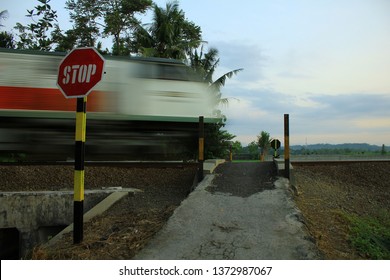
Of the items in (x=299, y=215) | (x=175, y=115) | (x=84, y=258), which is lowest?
(x=84, y=258)

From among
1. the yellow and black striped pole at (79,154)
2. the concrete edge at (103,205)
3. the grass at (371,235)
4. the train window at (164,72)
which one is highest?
the train window at (164,72)

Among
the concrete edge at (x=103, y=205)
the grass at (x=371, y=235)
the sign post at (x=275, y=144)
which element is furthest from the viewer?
the sign post at (x=275, y=144)

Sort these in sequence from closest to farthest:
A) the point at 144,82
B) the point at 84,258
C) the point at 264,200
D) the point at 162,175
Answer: the point at 84,258 < the point at 264,200 < the point at 162,175 < the point at 144,82

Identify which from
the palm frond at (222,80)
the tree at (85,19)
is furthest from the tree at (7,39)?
the palm frond at (222,80)

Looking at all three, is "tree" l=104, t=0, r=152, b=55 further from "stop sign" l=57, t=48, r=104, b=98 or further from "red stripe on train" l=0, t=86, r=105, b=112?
"stop sign" l=57, t=48, r=104, b=98

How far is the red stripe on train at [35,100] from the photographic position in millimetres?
8477

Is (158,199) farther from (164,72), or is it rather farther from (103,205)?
(164,72)

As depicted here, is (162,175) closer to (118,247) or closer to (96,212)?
(96,212)

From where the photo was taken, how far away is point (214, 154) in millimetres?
16000

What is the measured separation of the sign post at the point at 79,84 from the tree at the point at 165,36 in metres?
14.2

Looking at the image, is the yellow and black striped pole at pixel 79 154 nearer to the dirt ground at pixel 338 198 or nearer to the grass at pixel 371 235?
the dirt ground at pixel 338 198
